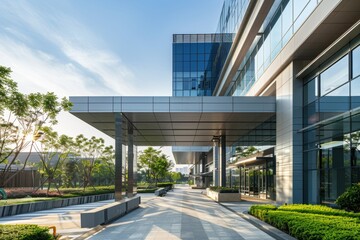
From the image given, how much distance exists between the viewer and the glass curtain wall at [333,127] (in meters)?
13.4

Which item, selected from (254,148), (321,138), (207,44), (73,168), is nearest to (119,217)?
(321,138)

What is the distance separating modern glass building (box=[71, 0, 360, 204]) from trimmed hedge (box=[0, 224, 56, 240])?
10.7 meters

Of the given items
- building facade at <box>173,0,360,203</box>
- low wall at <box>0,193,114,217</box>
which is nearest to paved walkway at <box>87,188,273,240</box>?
building facade at <box>173,0,360,203</box>

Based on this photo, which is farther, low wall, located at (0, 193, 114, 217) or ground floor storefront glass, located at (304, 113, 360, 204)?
low wall, located at (0, 193, 114, 217)

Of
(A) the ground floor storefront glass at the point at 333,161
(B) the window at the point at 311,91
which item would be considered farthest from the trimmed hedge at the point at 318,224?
(B) the window at the point at 311,91

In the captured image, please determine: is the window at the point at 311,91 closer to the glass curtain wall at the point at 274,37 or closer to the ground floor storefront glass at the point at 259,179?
the glass curtain wall at the point at 274,37

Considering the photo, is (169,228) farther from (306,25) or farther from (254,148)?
(254,148)

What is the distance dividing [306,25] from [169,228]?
11.2 meters

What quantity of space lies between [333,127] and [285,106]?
15.3 feet

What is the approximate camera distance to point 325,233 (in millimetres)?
8141

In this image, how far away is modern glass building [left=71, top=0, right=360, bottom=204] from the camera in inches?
552

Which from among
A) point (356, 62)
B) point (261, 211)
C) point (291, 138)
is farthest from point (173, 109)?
point (356, 62)

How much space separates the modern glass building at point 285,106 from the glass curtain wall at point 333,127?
5 centimetres

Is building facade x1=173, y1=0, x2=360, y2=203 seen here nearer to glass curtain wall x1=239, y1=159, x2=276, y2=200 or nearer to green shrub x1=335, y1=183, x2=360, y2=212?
glass curtain wall x1=239, y1=159, x2=276, y2=200
